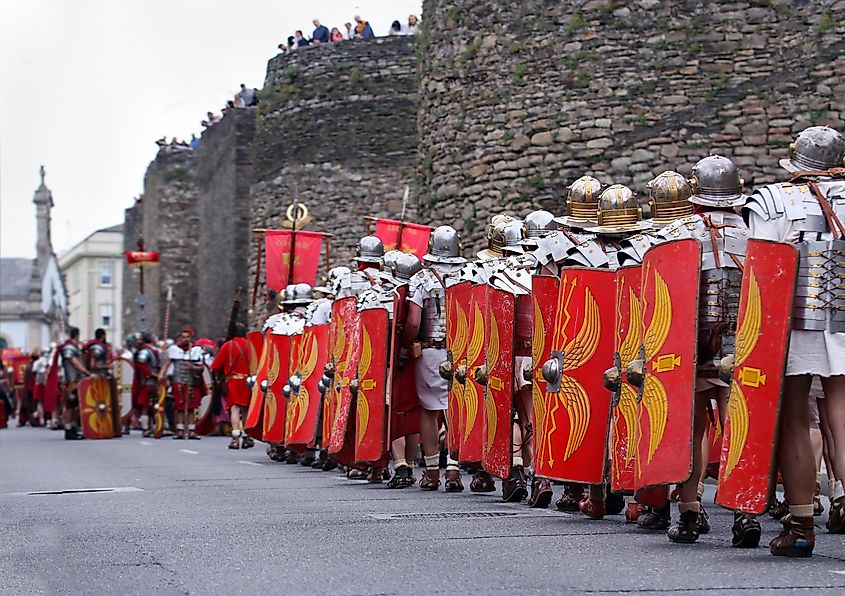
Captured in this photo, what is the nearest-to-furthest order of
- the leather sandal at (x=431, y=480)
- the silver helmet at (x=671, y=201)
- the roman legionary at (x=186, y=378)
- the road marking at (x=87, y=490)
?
the silver helmet at (x=671, y=201) → the road marking at (x=87, y=490) → the leather sandal at (x=431, y=480) → the roman legionary at (x=186, y=378)

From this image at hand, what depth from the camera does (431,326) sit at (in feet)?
38.9

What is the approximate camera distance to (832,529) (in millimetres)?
8211

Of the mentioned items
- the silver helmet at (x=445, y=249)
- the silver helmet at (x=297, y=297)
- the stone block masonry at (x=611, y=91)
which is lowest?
the silver helmet at (x=297, y=297)

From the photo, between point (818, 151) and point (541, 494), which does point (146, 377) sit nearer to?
point (541, 494)

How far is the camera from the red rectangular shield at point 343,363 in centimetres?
1237

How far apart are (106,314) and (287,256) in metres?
85.6

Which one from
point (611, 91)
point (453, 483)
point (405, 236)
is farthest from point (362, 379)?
point (611, 91)

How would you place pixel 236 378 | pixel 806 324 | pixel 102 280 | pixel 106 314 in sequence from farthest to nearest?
1. pixel 106 314
2. pixel 102 280
3. pixel 236 378
4. pixel 806 324

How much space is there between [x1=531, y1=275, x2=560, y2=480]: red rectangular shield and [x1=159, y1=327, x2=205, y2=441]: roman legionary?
49.9 ft

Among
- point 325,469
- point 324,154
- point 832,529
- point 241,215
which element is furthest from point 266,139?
point 832,529

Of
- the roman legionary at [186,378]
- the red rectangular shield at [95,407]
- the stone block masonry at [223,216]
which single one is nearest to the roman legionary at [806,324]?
the red rectangular shield at [95,407]

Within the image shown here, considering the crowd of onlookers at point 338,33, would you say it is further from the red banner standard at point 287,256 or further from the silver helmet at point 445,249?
the silver helmet at point 445,249

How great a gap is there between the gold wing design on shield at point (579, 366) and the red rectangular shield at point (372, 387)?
3.13 meters

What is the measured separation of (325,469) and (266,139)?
21.5 meters
